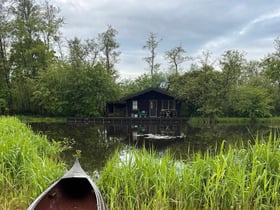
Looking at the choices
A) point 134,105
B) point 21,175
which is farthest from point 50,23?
point 21,175

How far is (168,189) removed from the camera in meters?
3.10

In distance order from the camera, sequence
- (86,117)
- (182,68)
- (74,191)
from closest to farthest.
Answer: (74,191) < (86,117) < (182,68)

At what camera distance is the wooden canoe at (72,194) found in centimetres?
295

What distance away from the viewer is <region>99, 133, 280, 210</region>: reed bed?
2877 millimetres

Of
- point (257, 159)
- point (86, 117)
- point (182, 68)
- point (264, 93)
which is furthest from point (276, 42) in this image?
point (257, 159)

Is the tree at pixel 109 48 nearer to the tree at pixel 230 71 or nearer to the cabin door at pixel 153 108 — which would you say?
the cabin door at pixel 153 108

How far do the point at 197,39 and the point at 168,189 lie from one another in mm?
24596

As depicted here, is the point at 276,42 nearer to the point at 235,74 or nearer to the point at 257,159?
the point at 235,74

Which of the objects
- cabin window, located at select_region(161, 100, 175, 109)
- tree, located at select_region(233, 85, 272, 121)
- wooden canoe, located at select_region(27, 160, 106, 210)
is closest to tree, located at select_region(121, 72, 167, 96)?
cabin window, located at select_region(161, 100, 175, 109)

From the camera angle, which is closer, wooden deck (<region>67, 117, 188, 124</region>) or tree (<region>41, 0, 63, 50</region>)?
wooden deck (<region>67, 117, 188, 124</region>)

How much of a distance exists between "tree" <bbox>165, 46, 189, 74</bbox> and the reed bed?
82.4 ft

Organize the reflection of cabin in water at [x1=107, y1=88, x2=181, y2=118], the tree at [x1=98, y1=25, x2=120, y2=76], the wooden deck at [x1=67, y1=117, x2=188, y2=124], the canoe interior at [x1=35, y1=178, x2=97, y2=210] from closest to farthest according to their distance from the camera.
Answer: the canoe interior at [x1=35, y1=178, x2=97, y2=210] < the wooden deck at [x1=67, y1=117, x2=188, y2=124] < the reflection of cabin in water at [x1=107, y1=88, x2=181, y2=118] < the tree at [x1=98, y1=25, x2=120, y2=76]

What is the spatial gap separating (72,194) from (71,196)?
0.09 ft

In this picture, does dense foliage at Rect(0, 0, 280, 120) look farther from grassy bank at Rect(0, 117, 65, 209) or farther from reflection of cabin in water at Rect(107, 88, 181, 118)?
grassy bank at Rect(0, 117, 65, 209)
